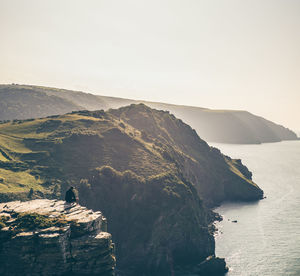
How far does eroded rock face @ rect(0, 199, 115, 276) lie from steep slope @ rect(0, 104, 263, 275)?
32810mm

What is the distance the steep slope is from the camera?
343 ft

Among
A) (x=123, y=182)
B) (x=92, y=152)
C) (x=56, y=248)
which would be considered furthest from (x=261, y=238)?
(x=56, y=248)

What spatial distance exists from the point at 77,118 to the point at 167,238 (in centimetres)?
10587

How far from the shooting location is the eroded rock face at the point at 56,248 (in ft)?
214

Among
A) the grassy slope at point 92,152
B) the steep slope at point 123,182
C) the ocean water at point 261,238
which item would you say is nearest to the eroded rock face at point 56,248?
the steep slope at point 123,182

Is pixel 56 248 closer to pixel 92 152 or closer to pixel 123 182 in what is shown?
pixel 123 182

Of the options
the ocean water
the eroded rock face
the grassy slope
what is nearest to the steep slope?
→ the grassy slope

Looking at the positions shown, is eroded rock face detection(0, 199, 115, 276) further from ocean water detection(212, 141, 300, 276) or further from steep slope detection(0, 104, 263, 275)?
ocean water detection(212, 141, 300, 276)

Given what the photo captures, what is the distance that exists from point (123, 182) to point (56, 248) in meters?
59.9

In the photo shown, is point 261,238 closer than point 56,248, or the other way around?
point 56,248

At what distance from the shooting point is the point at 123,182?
12375 centimetres

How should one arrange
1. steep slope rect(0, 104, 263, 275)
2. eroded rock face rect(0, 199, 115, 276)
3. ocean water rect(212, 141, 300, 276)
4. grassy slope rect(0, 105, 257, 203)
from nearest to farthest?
eroded rock face rect(0, 199, 115, 276) < ocean water rect(212, 141, 300, 276) < steep slope rect(0, 104, 263, 275) < grassy slope rect(0, 105, 257, 203)

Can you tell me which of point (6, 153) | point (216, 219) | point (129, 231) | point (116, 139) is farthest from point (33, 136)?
point (216, 219)

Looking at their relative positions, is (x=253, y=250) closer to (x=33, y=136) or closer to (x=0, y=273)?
(x=0, y=273)
